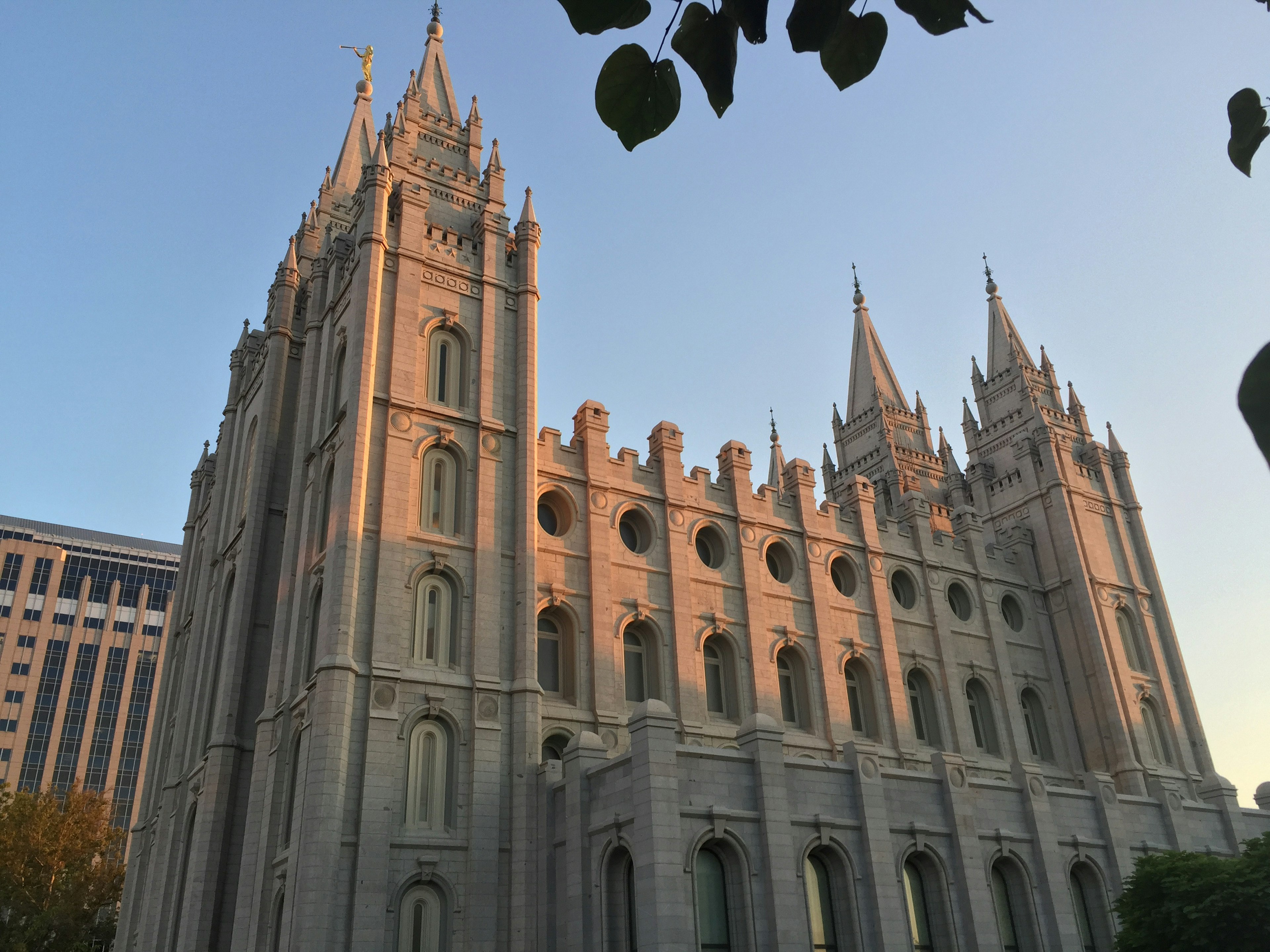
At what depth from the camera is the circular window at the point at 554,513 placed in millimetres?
25609

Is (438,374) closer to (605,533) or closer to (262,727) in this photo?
(605,533)

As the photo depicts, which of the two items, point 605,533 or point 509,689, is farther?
point 605,533

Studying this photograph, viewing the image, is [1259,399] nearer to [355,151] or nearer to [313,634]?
[313,634]

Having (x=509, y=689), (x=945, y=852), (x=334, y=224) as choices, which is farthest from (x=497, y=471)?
(x=334, y=224)

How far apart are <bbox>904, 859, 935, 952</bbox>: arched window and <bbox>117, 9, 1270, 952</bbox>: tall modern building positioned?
0.08 m

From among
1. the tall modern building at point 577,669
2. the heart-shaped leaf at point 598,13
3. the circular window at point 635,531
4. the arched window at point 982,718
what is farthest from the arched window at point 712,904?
the heart-shaped leaf at point 598,13

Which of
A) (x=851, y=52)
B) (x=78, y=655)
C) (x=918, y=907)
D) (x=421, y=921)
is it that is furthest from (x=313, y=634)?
(x=78, y=655)

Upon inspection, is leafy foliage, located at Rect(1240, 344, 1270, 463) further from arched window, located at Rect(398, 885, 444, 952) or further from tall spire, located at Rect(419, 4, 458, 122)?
tall spire, located at Rect(419, 4, 458, 122)

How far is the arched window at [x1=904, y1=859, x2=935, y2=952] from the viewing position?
778 inches

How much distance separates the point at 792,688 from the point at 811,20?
26198 mm

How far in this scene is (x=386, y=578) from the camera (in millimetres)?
21297

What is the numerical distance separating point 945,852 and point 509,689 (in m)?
9.31

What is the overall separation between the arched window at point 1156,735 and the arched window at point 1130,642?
1.19 m

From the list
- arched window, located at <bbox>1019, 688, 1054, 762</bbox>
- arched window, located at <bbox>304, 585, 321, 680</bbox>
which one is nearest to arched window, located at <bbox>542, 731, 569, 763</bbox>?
arched window, located at <bbox>304, 585, 321, 680</bbox>
